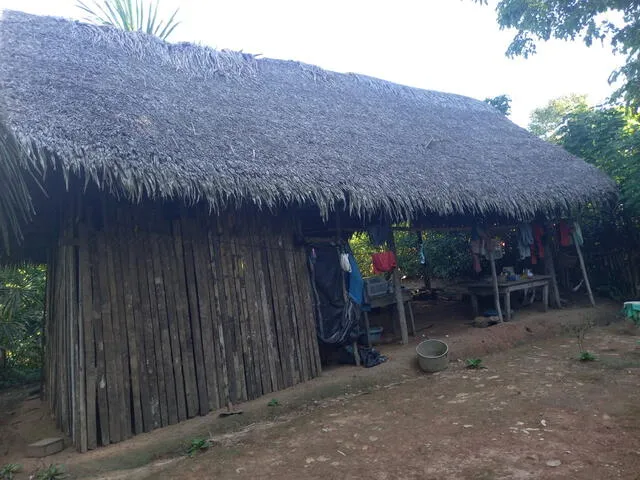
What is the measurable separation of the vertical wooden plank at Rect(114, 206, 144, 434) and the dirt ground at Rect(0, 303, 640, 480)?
1.05 ft

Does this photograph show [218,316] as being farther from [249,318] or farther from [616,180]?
[616,180]

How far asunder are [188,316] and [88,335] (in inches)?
40.9

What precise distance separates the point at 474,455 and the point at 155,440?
2915 mm

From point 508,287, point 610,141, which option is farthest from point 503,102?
point 508,287

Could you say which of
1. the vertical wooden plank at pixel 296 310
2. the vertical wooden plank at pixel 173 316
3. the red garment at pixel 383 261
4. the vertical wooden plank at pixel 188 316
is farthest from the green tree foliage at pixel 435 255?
the vertical wooden plank at pixel 173 316

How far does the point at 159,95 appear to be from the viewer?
19.5 ft

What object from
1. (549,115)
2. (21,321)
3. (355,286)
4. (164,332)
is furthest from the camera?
(549,115)

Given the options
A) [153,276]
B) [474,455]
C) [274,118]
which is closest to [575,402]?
[474,455]

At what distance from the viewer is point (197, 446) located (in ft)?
13.3

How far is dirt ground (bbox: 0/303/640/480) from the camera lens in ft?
10.6

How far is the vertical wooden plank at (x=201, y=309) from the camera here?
15.9 ft

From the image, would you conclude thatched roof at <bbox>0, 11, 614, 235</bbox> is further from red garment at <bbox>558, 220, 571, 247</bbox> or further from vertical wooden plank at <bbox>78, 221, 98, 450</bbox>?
red garment at <bbox>558, 220, 571, 247</bbox>

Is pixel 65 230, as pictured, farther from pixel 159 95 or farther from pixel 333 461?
pixel 333 461

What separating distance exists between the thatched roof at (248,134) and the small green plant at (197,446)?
2.39 m
